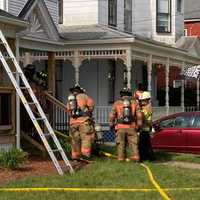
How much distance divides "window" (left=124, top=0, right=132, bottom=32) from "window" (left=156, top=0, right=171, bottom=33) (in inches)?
99.3

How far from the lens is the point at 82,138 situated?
1438 cm

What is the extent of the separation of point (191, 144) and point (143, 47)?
813 centimetres

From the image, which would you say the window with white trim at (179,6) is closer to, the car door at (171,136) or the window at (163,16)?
the window at (163,16)

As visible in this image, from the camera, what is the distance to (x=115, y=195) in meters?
10.3

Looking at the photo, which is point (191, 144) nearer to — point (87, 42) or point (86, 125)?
point (86, 125)

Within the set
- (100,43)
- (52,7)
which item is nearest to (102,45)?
(100,43)

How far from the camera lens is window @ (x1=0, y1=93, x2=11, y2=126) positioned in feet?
49.8

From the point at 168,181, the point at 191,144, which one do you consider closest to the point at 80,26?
the point at 191,144

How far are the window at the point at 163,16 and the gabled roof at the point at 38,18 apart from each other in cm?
1310

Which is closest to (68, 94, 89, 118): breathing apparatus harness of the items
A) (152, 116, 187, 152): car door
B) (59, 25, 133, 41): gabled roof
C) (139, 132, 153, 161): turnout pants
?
(139, 132, 153, 161): turnout pants

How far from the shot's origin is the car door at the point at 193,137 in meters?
18.0

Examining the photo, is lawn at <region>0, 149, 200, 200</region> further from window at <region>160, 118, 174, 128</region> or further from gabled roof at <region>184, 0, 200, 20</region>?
gabled roof at <region>184, 0, 200, 20</region>

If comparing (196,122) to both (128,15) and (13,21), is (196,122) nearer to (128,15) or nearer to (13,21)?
(13,21)

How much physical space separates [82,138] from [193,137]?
4.82 m
